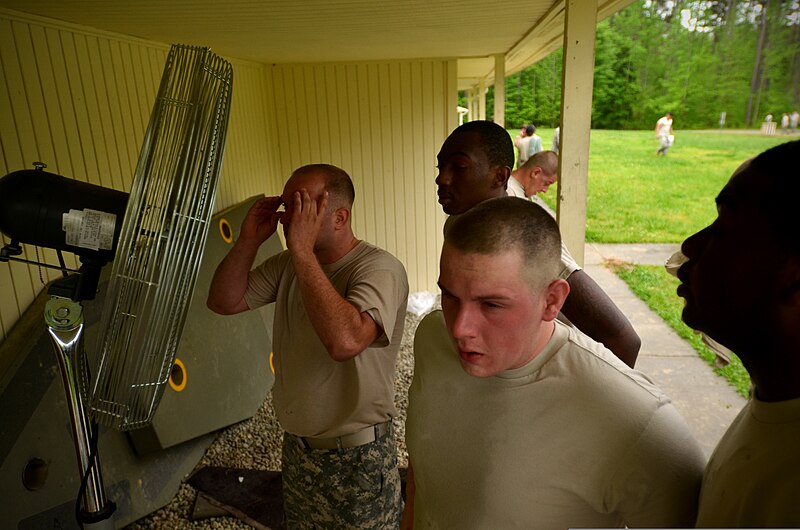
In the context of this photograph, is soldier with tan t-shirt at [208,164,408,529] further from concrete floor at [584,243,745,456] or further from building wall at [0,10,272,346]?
concrete floor at [584,243,745,456]

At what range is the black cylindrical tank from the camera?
110 centimetres

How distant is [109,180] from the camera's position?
8.94 feet

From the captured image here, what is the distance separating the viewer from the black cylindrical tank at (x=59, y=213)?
3.60ft

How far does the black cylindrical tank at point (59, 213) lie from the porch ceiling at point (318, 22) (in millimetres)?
1336

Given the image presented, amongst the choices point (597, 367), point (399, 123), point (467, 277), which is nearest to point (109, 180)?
point (467, 277)

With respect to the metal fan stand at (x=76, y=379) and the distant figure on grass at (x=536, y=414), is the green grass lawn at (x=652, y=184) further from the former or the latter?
the metal fan stand at (x=76, y=379)

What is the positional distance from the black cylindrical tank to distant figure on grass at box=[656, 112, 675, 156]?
14.9 meters

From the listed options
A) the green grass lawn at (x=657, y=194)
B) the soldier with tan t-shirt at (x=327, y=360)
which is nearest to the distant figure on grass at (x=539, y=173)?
the green grass lawn at (x=657, y=194)

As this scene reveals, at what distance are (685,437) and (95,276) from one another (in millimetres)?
1277

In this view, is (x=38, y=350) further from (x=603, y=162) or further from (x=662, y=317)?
A: (x=603, y=162)

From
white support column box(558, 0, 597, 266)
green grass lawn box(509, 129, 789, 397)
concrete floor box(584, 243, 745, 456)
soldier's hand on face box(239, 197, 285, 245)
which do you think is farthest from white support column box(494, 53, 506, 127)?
soldier's hand on face box(239, 197, 285, 245)

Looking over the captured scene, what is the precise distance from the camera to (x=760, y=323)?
0.63m

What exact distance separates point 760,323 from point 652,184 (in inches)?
602

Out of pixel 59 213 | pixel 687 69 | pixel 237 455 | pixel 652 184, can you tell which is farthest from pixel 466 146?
pixel 652 184
